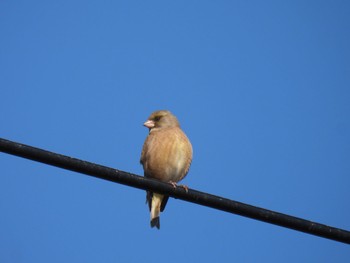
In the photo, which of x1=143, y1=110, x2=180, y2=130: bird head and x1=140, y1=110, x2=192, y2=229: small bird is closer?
x1=140, y1=110, x2=192, y2=229: small bird

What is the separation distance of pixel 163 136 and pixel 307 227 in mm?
4025

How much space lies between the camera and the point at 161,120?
8.61 meters

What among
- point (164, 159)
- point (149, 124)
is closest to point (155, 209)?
point (164, 159)

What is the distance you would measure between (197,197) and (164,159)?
3430 millimetres

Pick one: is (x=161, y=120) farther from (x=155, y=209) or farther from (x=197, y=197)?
(x=197, y=197)

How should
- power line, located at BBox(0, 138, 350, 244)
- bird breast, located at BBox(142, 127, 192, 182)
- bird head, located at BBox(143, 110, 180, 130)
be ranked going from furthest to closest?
bird head, located at BBox(143, 110, 180, 130) → bird breast, located at BBox(142, 127, 192, 182) → power line, located at BBox(0, 138, 350, 244)

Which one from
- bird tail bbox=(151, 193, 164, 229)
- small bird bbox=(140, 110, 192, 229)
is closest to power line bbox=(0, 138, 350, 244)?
small bird bbox=(140, 110, 192, 229)

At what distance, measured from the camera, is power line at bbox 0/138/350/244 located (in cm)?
376

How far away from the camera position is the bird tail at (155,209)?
25.2 ft

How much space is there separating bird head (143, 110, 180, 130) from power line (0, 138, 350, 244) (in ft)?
14.1

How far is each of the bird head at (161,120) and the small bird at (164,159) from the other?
47cm

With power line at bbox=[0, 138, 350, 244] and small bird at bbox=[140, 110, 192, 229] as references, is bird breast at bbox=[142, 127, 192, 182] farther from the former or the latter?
power line at bbox=[0, 138, 350, 244]

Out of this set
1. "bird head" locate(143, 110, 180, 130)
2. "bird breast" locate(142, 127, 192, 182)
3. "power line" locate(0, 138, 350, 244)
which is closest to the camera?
"power line" locate(0, 138, 350, 244)

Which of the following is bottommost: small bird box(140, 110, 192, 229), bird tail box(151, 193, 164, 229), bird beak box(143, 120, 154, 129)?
bird tail box(151, 193, 164, 229)
